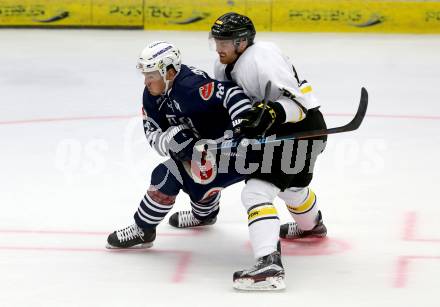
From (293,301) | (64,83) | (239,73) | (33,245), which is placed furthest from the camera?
(64,83)

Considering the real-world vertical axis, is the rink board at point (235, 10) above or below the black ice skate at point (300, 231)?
below

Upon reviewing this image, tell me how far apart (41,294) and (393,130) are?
317 centimetres

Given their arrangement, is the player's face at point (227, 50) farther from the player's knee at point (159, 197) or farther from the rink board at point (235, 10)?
the rink board at point (235, 10)

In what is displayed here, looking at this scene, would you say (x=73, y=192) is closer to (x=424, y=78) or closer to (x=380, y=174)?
(x=380, y=174)

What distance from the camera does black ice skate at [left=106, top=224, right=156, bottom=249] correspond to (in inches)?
155

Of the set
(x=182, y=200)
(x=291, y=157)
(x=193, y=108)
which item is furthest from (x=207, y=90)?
(x=182, y=200)

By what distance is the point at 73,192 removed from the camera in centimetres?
477

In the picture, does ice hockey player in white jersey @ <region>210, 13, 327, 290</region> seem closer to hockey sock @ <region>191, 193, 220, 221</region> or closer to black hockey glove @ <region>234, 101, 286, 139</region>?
black hockey glove @ <region>234, 101, 286, 139</region>

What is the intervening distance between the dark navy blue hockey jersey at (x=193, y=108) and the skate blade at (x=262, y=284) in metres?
0.56

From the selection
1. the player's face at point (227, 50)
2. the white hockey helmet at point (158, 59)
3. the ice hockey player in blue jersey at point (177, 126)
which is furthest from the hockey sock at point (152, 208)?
the player's face at point (227, 50)

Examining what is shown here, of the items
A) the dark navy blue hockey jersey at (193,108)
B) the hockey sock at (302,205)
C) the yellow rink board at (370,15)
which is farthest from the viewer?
the yellow rink board at (370,15)

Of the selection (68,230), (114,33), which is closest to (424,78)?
(114,33)

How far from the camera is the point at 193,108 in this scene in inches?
146

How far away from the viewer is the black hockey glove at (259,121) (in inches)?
137
